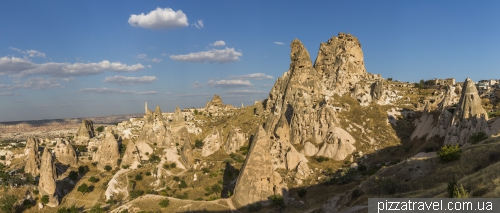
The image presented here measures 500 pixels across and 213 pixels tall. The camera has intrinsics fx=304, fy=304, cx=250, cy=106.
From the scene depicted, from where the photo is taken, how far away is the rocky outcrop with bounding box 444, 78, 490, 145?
41.0 meters

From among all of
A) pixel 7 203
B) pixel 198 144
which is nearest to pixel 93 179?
pixel 7 203

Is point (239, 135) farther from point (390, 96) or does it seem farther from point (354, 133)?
point (390, 96)

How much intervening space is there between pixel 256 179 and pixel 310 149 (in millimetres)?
22301

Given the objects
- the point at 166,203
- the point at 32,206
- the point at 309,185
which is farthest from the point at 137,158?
the point at 309,185

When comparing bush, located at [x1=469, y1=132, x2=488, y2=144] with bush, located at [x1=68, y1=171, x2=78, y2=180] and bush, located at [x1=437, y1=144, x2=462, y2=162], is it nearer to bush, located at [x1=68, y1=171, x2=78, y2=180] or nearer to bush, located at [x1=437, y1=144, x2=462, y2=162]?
bush, located at [x1=437, y1=144, x2=462, y2=162]

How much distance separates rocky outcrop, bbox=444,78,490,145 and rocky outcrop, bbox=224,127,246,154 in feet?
126

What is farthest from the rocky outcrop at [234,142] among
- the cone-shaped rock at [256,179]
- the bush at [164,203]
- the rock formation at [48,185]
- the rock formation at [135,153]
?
the rock formation at [48,185]

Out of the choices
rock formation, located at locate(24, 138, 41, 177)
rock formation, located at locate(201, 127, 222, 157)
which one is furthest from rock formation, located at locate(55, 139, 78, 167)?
rock formation, located at locate(201, 127, 222, 157)

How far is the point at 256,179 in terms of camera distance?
36.3 metres

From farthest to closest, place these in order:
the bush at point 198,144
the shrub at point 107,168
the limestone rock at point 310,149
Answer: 1. the bush at point 198,144
2. the shrub at point 107,168
3. the limestone rock at point 310,149

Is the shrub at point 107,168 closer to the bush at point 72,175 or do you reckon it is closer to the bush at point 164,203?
the bush at point 72,175

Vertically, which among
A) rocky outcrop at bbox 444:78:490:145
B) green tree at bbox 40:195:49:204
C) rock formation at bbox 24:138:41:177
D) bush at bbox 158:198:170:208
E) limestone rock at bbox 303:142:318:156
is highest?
rocky outcrop at bbox 444:78:490:145

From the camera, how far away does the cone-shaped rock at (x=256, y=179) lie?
36000 mm

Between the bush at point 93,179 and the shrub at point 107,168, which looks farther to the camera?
the shrub at point 107,168
